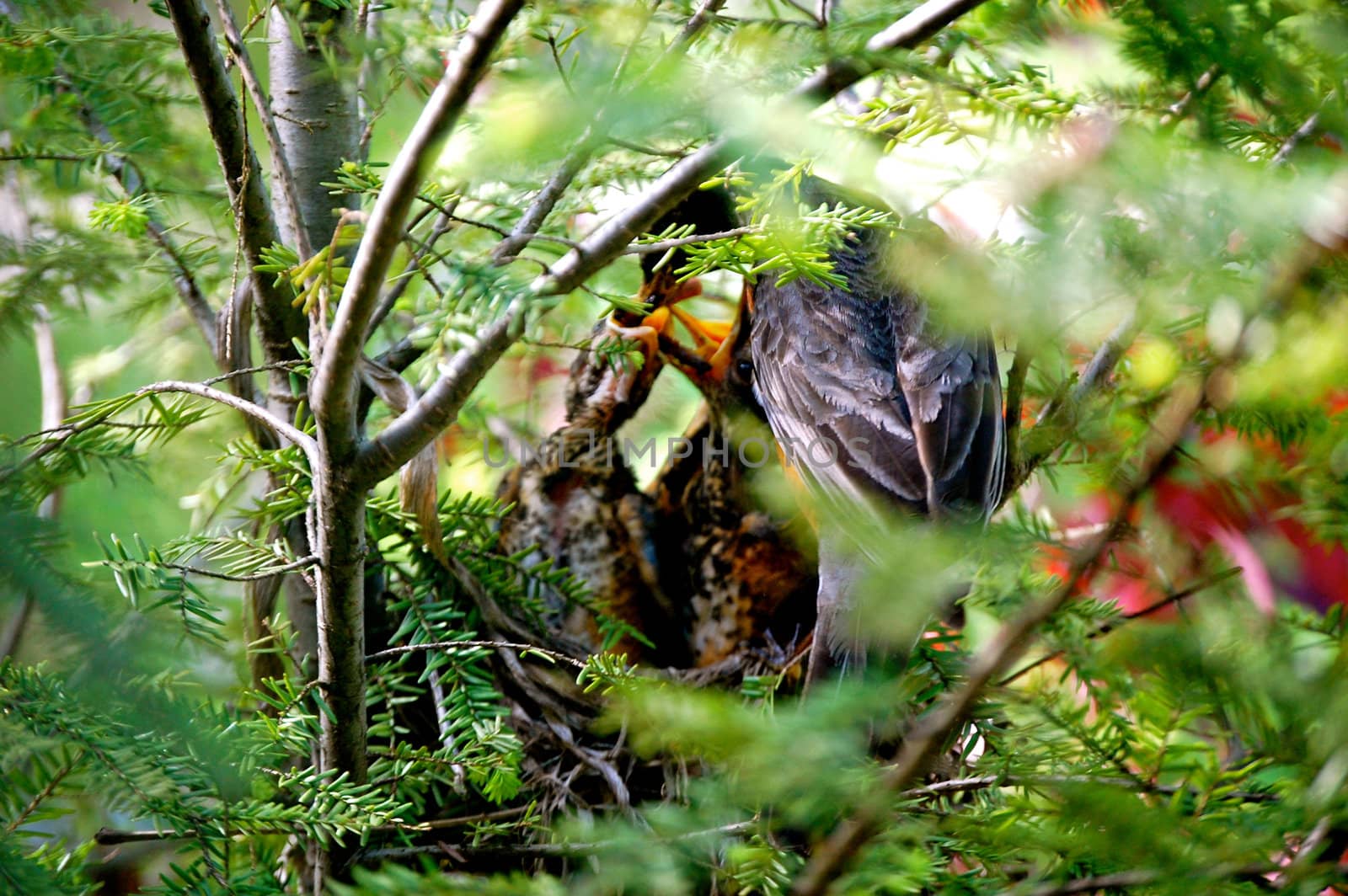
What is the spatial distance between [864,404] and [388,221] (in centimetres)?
117

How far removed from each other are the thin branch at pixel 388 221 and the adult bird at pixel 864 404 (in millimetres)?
756

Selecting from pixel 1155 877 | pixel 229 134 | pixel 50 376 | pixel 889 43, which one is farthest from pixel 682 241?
pixel 50 376

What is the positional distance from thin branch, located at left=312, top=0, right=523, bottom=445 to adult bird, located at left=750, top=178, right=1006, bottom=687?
29.8 inches

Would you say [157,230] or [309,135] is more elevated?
[309,135]

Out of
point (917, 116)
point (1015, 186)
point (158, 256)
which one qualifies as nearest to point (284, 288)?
point (158, 256)

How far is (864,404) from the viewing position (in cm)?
177

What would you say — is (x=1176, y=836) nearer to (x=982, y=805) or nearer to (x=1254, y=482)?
(x=982, y=805)

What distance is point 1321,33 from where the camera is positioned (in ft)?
2.16

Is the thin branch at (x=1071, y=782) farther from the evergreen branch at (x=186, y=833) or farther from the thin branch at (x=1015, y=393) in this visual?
the evergreen branch at (x=186, y=833)

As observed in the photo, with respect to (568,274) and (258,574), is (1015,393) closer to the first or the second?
(568,274)

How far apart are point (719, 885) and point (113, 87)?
1.35 m

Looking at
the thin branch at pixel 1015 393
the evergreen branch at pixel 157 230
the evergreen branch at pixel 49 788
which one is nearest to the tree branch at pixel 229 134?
the evergreen branch at pixel 157 230

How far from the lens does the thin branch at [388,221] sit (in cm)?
67

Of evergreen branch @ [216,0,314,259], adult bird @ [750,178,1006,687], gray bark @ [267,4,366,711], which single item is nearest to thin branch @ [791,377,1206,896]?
evergreen branch @ [216,0,314,259]
